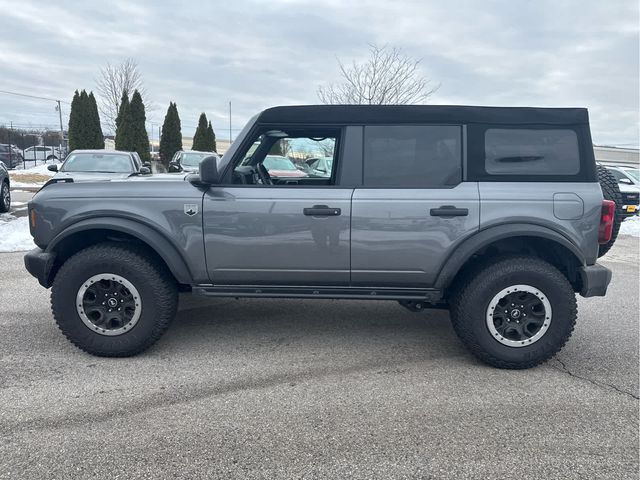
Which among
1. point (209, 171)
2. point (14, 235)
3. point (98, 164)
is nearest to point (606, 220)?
point (209, 171)

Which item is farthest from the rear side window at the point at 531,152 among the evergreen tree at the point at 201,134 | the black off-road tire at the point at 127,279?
the evergreen tree at the point at 201,134

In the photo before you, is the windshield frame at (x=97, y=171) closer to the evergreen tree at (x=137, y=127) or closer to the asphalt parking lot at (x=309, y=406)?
the asphalt parking lot at (x=309, y=406)

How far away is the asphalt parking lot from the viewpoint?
2.50 m

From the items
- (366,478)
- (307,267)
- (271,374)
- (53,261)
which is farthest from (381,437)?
(53,261)

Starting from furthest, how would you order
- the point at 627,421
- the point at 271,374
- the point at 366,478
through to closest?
1. the point at 271,374
2. the point at 627,421
3. the point at 366,478

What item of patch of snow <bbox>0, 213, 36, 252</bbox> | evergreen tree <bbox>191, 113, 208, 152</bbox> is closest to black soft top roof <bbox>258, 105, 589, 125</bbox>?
patch of snow <bbox>0, 213, 36, 252</bbox>

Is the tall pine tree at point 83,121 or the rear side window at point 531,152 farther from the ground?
the tall pine tree at point 83,121

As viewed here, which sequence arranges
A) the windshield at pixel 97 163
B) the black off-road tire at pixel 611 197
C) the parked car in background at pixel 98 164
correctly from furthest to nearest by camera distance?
the windshield at pixel 97 163, the parked car in background at pixel 98 164, the black off-road tire at pixel 611 197

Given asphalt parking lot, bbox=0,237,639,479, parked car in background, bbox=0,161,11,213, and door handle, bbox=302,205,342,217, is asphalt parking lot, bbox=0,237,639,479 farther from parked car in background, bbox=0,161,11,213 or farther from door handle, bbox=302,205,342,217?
parked car in background, bbox=0,161,11,213

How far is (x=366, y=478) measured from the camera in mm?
2383

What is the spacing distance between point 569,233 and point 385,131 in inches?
61.0

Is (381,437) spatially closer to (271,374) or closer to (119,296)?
(271,374)

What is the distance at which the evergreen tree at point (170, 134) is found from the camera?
95.8 ft

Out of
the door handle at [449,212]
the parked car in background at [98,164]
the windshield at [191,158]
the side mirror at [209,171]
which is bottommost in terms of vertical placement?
the door handle at [449,212]
